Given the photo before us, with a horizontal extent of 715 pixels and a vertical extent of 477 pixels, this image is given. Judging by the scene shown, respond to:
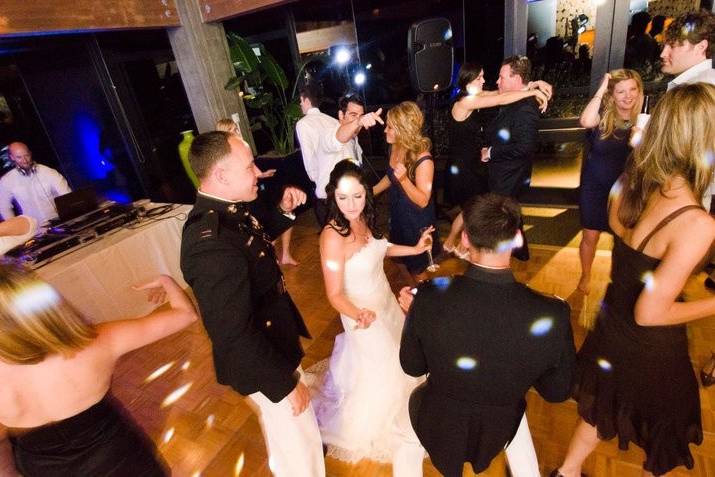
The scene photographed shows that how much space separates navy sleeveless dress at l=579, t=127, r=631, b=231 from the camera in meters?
2.56

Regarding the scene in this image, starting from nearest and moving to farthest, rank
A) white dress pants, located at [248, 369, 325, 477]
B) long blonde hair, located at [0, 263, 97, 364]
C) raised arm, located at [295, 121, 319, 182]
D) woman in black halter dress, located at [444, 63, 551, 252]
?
1. long blonde hair, located at [0, 263, 97, 364]
2. white dress pants, located at [248, 369, 325, 477]
3. woman in black halter dress, located at [444, 63, 551, 252]
4. raised arm, located at [295, 121, 319, 182]

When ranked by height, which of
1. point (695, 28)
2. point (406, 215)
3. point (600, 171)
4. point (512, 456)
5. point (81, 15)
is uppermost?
point (81, 15)

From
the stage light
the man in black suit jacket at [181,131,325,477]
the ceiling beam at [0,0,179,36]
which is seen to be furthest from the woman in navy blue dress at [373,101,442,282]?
the ceiling beam at [0,0,179,36]

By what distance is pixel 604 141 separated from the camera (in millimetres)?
2584

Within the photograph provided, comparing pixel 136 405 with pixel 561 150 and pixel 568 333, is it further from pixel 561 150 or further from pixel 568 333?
pixel 561 150

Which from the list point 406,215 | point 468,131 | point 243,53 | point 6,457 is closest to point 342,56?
point 243,53

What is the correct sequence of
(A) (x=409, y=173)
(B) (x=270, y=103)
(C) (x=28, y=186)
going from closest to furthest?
(A) (x=409, y=173) < (C) (x=28, y=186) < (B) (x=270, y=103)

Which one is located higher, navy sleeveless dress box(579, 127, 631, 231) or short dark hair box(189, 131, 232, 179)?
short dark hair box(189, 131, 232, 179)

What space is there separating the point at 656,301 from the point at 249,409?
7.18 feet

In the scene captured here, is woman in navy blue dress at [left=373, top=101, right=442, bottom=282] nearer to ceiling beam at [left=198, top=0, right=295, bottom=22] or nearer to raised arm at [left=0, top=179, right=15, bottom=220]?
ceiling beam at [left=198, top=0, right=295, bottom=22]

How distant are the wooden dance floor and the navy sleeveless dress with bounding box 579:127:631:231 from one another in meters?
0.63

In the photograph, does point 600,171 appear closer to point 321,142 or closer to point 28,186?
point 321,142

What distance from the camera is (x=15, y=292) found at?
3.63 feet

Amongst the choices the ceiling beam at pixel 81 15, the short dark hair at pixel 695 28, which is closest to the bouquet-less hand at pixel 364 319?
the short dark hair at pixel 695 28
